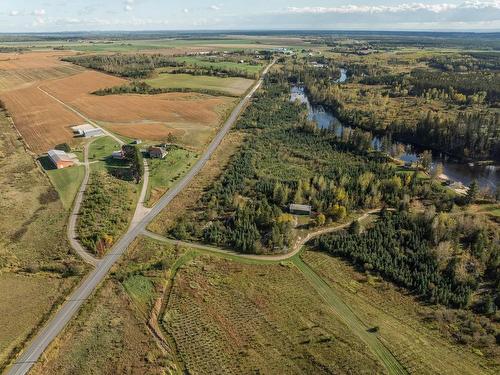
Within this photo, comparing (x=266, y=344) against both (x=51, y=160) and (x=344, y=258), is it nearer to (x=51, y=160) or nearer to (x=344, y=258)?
(x=344, y=258)

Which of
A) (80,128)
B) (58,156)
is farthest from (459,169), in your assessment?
(80,128)

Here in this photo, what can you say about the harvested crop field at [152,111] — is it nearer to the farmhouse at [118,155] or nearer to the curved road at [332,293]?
the farmhouse at [118,155]

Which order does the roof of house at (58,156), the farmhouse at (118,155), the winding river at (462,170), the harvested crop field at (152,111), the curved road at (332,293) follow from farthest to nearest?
the harvested crop field at (152,111) → the farmhouse at (118,155) → the winding river at (462,170) → the roof of house at (58,156) → the curved road at (332,293)

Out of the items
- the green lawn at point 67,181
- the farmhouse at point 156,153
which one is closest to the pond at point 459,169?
the farmhouse at point 156,153

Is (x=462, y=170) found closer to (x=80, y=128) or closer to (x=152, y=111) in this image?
(x=152, y=111)

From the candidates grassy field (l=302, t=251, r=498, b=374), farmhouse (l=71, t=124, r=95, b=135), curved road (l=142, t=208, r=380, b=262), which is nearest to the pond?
curved road (l=142, t=208, r=380, b=262)

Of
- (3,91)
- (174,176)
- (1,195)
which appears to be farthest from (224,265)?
(3,91)
